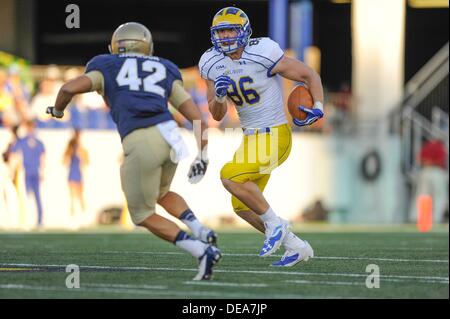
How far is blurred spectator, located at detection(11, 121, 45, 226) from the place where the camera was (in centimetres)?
1873

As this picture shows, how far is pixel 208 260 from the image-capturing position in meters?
7.04

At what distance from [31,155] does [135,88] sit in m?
11.8

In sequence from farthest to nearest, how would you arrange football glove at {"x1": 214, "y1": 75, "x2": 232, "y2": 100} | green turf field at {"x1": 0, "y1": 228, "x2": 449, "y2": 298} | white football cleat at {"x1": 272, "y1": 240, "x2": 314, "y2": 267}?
white football cleat at {"x1": 272, "y1": 240, "x2": 314, "y2": 267}, football glove at {"x1": 214, "y1": 75, "x2": 232, "y2": 100}, green turf field at {"x1": 0, "y1": 228, "x2": 449, "y2": 298}

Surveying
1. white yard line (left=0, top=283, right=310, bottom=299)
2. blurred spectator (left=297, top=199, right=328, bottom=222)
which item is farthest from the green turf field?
blurred spectator (left=297, top=199, right=328, bottom=222)

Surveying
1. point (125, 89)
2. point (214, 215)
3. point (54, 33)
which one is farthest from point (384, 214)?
point (125, 89)

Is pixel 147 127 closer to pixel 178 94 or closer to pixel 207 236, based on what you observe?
pixel 178 94

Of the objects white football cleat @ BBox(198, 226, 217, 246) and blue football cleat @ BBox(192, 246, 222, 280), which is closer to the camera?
blue football cleat @ BBox(192, 246, 222, 280)

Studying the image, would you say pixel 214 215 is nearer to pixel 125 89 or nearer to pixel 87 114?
pixel 87 114

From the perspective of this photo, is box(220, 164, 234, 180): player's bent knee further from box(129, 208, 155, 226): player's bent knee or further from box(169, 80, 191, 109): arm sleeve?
box(129, 208, 155, 226): player's bent knee

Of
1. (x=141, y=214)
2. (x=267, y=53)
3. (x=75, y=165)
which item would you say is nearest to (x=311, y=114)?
(x=267, y=53)

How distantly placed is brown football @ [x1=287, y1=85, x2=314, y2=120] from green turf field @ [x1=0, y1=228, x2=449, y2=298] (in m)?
1.14

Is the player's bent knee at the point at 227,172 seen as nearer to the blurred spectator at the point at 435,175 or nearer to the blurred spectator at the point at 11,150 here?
the blurred spectator at the point at 11,150

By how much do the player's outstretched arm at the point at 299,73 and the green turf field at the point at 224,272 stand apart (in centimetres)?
130

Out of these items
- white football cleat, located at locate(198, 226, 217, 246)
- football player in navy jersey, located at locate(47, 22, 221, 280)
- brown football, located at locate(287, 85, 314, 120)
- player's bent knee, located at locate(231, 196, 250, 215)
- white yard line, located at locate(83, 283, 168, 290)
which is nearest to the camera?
white yard line, located at locate(83, 283, 168, 290)
